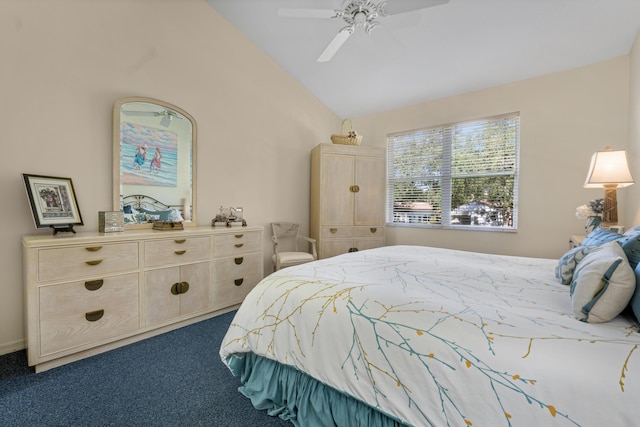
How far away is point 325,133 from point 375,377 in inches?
150

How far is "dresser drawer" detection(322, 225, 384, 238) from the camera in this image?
370 centimetres

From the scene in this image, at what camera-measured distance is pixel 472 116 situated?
341 cm

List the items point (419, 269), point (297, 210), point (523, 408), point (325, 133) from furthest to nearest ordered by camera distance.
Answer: point (325, 133)
point (297, 210)
point (419, 269)
point (523, 408)

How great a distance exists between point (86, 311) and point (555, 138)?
4.39m

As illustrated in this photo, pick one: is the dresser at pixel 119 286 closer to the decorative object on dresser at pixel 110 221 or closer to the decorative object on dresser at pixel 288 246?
the decorative object on dresser at pixel 110 221

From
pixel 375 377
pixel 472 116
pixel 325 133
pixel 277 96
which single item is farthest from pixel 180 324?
pixel 472 116

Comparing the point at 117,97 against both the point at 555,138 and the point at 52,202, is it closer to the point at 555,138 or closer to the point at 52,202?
the point at 52,202

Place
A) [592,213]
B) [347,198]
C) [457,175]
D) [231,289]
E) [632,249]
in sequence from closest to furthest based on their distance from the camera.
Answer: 1. [632,249]
2. [592,213]
3. [231,289]
4. [457,175]
5. [347,198]

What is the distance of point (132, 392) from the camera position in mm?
1549

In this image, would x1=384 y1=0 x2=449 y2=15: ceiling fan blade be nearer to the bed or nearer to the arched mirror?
the bed

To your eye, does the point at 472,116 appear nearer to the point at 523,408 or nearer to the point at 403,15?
the point at 403,15

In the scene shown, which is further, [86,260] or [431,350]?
[86,260]

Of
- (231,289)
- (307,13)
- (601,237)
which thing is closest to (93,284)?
(231,289)

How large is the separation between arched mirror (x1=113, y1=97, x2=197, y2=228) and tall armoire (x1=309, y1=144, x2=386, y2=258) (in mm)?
1576
